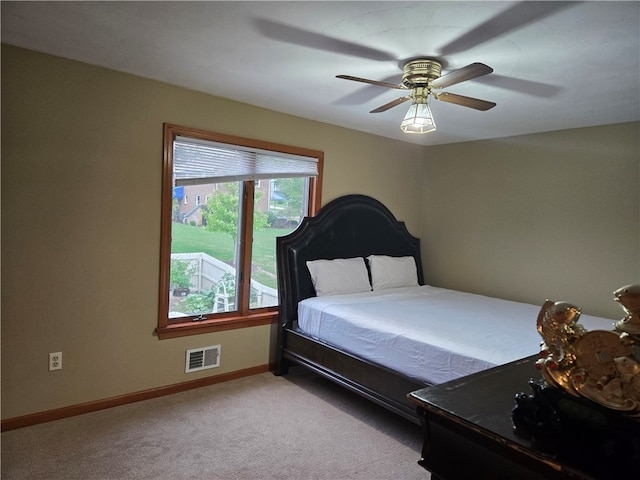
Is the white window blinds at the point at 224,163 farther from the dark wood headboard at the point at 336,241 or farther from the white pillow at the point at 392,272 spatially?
the white pillow at the point at 392,272

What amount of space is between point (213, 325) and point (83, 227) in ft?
3.84

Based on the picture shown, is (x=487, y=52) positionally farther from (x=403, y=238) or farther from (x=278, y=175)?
(x=403, y=238)

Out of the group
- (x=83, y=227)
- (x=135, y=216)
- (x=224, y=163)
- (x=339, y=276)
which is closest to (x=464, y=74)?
(x=224, y=163)

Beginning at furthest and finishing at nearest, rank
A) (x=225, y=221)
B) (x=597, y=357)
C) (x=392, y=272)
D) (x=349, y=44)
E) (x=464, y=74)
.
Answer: (x=392, y=272) → (x=225, y=221) → (x=349, y=44) → (x=464, y=74) → (x=597, y=357)

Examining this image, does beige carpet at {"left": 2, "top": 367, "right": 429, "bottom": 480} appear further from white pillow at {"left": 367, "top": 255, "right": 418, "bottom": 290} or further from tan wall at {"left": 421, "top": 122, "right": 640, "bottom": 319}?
tan wall at {"left": 421, "top": 122, "right": 640, "bottom": 319}

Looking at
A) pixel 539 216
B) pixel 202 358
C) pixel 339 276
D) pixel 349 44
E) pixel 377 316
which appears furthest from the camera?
pixel 539 216

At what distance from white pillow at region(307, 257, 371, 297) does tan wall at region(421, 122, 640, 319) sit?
126cm

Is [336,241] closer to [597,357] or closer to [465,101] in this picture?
[465,101]

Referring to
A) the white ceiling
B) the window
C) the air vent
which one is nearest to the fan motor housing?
the white ceiling

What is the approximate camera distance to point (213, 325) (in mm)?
3215

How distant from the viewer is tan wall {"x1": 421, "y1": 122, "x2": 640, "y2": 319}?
3.36 metres

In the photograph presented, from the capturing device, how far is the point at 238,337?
11.1 ft

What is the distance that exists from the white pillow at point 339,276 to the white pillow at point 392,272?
0.40 ft

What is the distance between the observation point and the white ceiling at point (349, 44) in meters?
1.77
